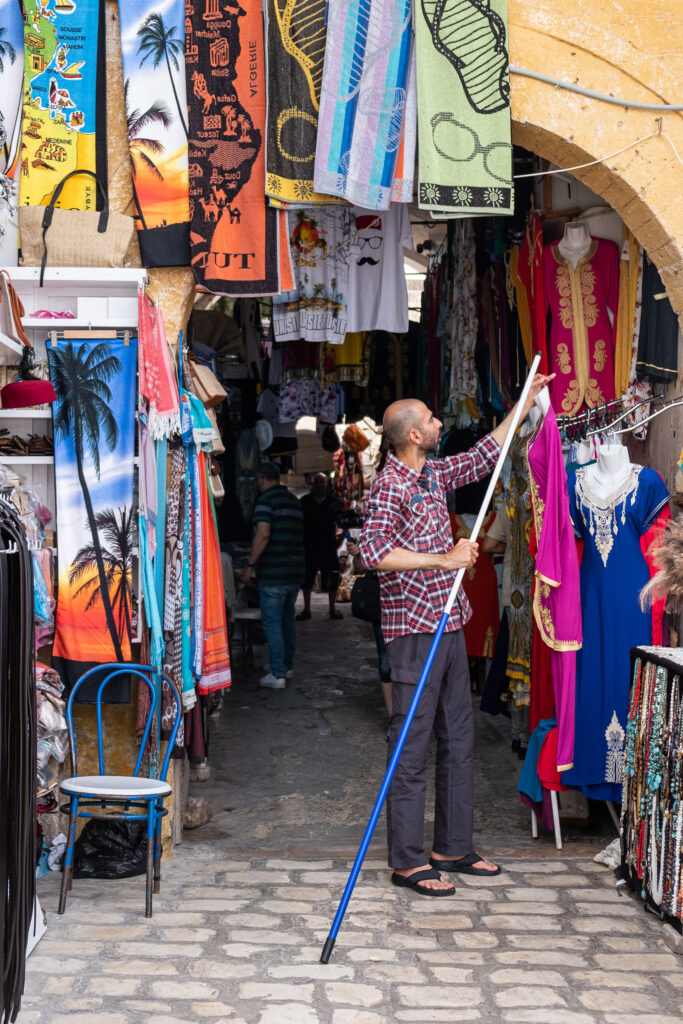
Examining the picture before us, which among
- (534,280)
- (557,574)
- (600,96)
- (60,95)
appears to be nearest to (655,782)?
(557,574)

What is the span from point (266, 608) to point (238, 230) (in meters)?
4.21

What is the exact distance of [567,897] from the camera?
3881 mm

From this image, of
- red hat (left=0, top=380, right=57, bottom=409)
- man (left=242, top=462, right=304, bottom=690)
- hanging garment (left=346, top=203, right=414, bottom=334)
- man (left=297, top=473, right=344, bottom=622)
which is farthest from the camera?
man (left=297, top=473, right=344, bottom=622)

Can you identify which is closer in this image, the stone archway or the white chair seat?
the white chair seat

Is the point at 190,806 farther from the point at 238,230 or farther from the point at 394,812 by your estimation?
the point at 238,230

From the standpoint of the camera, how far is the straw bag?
13.9 ft

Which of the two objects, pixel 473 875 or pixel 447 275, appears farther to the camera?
pixel 447 275

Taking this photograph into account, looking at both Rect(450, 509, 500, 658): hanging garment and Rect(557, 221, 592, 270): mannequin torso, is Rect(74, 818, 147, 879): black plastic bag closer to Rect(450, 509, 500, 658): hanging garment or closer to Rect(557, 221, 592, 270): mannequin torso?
Rect(450, 509, 500, 658): hanging garment

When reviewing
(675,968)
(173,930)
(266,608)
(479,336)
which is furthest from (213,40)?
(266,608)

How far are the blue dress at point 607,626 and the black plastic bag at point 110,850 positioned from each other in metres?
1.92

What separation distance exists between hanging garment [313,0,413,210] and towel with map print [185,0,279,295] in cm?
31

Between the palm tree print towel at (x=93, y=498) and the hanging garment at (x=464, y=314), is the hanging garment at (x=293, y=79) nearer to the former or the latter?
the palm tree print towel at (x=93, y=498)

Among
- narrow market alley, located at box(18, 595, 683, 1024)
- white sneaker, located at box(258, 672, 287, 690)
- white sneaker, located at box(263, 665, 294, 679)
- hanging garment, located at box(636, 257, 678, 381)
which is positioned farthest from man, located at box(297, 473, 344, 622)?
hanging garment, located at box(636, 257, 678, 381)

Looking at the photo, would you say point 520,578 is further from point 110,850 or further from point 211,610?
point 110,850
